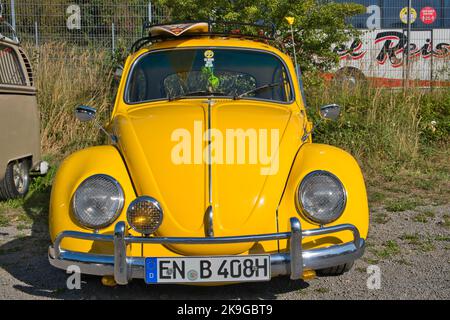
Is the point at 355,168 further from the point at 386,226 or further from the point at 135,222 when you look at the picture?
the point at 386,226

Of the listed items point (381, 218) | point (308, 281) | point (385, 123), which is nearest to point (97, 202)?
point (308, 281)

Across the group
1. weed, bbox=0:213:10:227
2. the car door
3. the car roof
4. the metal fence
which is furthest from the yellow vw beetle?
the metal fence

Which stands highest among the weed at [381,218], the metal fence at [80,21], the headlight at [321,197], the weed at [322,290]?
the metal fence at [80,21]

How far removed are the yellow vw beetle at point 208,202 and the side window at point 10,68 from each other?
2.88 m

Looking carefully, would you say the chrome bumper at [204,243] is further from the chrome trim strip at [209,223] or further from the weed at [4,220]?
the weed at [4,220]

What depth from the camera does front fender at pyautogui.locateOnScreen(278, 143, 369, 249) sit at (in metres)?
3.33

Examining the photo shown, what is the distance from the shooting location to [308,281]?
394cm

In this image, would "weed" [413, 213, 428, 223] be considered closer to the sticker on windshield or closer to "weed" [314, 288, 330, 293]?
"weed" [314, 288, 330, 293]

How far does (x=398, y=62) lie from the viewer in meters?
9.77

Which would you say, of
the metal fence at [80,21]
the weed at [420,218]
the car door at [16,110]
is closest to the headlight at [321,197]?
the weed at [420,218]

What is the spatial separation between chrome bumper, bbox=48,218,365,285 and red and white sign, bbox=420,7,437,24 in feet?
38.3

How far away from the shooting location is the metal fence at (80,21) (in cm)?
1052

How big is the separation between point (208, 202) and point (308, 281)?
110cm

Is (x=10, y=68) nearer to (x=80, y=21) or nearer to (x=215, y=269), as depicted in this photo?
(x=215, y=269)
